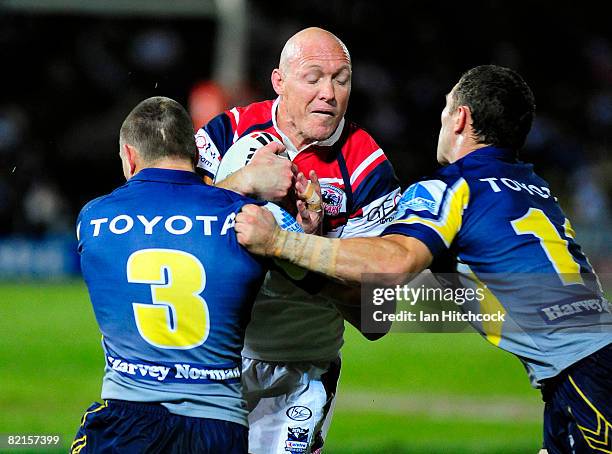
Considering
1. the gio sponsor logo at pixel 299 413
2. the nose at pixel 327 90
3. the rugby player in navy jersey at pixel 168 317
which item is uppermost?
the nose at pixel 327 90

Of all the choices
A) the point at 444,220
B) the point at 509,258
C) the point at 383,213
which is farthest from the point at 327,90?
the point at 509,258

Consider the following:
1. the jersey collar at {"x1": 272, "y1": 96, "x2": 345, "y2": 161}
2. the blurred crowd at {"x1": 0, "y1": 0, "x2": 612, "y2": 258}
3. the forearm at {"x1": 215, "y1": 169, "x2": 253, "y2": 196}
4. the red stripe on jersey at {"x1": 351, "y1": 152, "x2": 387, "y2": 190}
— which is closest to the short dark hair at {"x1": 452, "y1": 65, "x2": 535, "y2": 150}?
the red stripe on jersey at {"x1": 351, "y1": 152, "x2": 387, "y2": 190}

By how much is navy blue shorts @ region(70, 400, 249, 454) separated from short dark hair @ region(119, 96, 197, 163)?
3.80 feet

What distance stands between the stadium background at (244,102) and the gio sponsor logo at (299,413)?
8688 millimetres

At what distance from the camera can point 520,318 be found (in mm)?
5082

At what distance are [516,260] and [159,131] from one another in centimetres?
180

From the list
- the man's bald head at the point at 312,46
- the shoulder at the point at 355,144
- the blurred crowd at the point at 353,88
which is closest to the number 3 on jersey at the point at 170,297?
the shoulder at the point at 355,144

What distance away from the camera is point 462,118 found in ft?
17.7

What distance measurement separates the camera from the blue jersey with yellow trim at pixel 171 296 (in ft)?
15.2

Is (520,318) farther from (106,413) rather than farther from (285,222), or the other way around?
(106,413)

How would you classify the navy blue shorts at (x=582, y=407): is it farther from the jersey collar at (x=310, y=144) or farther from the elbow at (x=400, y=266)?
the jersey collar at (x=310, y=144)

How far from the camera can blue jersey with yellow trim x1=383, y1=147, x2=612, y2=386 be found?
16.4 feet

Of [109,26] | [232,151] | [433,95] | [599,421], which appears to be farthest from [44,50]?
[599,421]

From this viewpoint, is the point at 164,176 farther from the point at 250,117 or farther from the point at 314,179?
the point at 250,117
